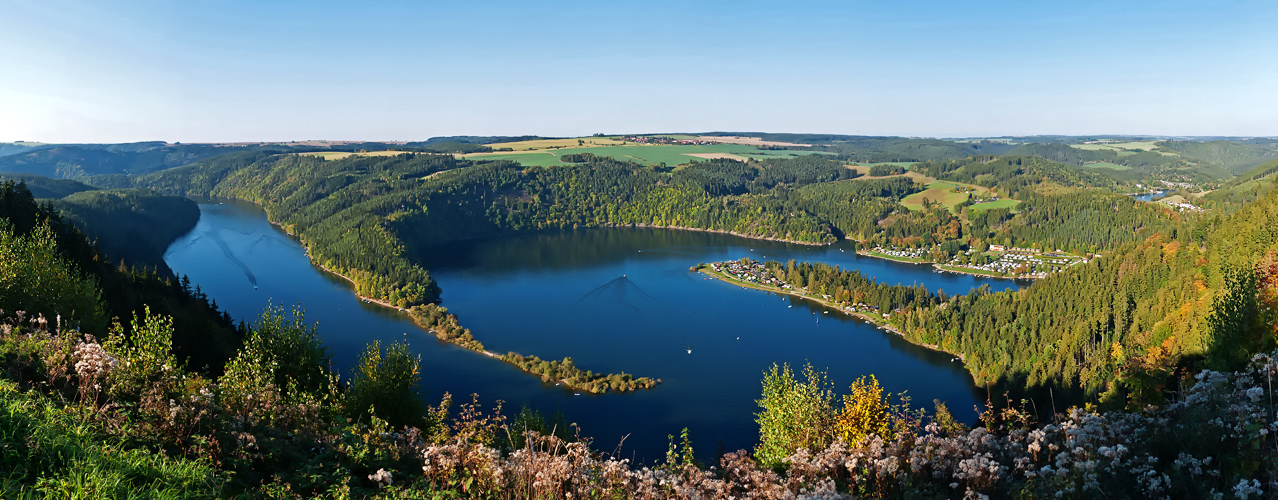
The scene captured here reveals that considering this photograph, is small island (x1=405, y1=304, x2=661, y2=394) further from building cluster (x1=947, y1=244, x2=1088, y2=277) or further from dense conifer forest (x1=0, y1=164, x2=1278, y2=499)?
building cluster (x1=947, y1=244, x2=1088, y2=277)

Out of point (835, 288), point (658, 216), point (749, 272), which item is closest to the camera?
point (835, 288)

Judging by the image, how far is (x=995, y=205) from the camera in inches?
6786

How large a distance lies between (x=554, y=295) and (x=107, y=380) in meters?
83.7

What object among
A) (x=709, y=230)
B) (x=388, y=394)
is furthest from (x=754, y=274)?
(x=388, y=394)

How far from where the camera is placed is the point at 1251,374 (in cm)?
1325

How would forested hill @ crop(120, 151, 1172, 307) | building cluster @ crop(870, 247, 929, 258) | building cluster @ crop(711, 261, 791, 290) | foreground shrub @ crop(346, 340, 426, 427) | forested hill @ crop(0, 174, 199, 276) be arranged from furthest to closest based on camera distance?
building cluster @ crop(870, 247, 929, 258) < forested hill @ crop(120, 151, 1172, 307) < building cluster @ crop(711, 261, 791, 290) < forested hill @ crop(0, 174, 199, 276) < foreground shrub @ crop(346, 340, 426, 427)

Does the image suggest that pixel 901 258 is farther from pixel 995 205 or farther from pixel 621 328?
pixel 621 328

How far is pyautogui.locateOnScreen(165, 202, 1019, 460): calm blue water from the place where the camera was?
54.2 metres

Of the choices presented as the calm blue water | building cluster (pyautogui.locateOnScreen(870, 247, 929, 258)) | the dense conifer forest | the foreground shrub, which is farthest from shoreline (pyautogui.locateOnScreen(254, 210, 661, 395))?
building cluster (pyautogui.locateOnScreen(870, 247, 929, 258))

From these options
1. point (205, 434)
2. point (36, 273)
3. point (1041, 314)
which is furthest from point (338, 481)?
point (1041, 314)

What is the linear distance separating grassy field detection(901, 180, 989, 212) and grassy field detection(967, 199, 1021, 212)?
5440mm

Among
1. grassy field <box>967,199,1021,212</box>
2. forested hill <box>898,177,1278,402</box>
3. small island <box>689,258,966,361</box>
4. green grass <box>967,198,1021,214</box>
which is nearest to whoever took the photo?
forested hill <box>898,177,1278,402</box>

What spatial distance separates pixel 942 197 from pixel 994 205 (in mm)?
16800

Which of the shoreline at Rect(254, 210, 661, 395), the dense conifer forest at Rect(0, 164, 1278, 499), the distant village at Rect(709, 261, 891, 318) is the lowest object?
the distant village at Rect(709, 261, 891, 318)
